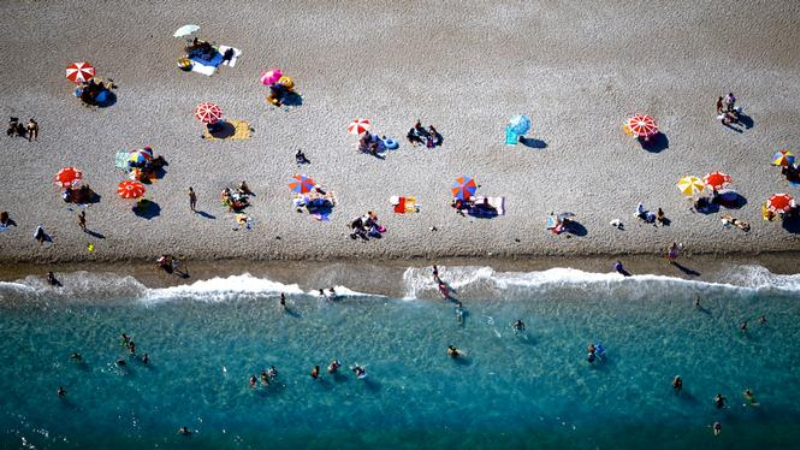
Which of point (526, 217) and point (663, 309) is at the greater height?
point (526, 217)

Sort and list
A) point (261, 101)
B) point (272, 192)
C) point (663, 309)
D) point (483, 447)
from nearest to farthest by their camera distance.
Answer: point (483, 447) < point (663, 309) < point (272, 192) < point (261, 101)

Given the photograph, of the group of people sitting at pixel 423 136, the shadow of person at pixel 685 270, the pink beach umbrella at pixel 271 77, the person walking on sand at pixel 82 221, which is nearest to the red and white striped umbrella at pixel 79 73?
the person walking on sand at pixel 82 221

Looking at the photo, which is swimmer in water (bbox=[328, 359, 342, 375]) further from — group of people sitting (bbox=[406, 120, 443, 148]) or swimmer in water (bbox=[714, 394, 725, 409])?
swimmer in water (bbox=[714, 394, 725, 409])

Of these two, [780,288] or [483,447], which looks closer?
[483,447]

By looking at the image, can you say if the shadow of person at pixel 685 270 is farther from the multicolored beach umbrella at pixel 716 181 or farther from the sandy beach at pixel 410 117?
the multicolored beach umbrella at pixel 716 181

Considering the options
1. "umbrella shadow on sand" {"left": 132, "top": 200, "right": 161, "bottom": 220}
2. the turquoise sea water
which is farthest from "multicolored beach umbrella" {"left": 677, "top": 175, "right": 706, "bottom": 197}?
"umbrella shadow on sand" {"left": 132, "top": 200, "right": 161, "bottom": 220}

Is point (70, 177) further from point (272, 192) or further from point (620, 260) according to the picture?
point (620, 260)

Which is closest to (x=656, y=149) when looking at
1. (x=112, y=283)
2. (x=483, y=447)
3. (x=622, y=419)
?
(x=622, y=419)
